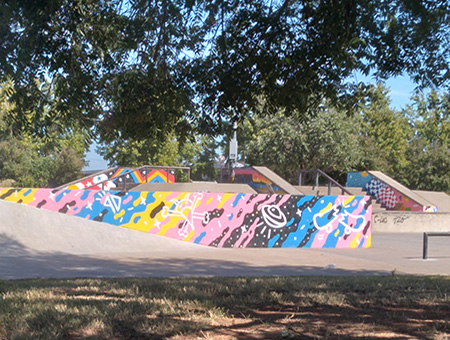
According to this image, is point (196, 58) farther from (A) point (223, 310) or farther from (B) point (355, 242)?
(B) point (355, 242)

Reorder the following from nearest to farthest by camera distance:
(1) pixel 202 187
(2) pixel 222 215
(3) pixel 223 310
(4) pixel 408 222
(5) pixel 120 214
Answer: (3) pixel 223 310 → (5) pixel 120 214 → (2) pixel 222 215 → (1) pixel 202 187 → (4) pixel 408 222

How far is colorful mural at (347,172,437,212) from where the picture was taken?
24750 millimetres

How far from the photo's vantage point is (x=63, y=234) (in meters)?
12.8

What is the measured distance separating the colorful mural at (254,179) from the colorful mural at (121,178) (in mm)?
3174

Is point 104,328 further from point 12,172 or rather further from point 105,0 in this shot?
point 12,172

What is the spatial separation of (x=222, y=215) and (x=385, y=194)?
1437 centimetres

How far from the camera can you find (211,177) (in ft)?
145

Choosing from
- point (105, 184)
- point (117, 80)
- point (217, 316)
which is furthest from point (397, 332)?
point (105, 184)

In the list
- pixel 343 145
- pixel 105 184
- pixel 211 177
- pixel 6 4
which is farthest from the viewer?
pixel 211 177

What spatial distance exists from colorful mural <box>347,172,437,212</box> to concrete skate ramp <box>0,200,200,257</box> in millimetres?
15451

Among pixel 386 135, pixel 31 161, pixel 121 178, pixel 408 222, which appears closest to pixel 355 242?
pixel 408 222

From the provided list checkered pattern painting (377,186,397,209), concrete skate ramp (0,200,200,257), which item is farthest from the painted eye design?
checkered pattern painting (377,186,397,209)

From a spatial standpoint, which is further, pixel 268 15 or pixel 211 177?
pixel 211 177

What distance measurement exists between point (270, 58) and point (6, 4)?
12.3 ft
